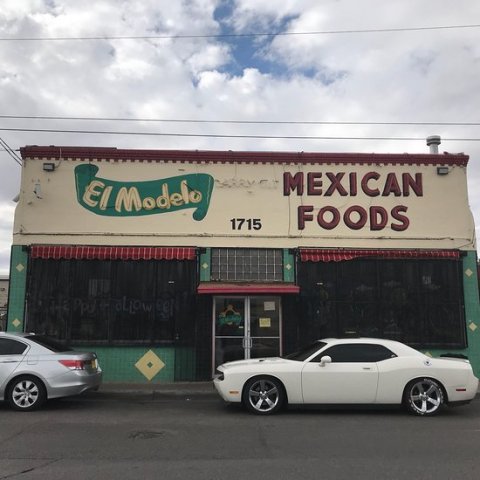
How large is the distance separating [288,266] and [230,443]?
778 cm

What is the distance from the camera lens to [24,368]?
1025 cm

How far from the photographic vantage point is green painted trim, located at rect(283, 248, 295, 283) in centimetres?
1486

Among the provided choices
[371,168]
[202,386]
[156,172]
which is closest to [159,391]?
[202,386]

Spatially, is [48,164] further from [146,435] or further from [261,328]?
[146,435]

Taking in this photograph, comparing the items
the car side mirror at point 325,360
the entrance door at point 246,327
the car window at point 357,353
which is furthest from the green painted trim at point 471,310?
the car side mirror at point 325,360

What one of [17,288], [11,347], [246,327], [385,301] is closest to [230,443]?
[11,347]

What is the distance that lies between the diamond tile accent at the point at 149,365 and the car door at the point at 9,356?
4.18 metres

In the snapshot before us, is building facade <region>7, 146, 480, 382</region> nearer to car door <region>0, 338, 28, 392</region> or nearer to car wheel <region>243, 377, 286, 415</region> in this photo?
car door <region>0, 338, 28, 392</region>

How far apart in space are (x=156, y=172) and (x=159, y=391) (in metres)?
5.95

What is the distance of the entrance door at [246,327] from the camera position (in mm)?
14555

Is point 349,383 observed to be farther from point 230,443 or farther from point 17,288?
point 17,288

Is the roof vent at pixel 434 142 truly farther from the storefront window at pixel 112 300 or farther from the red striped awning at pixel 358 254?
the storefront window at pixel 112 300

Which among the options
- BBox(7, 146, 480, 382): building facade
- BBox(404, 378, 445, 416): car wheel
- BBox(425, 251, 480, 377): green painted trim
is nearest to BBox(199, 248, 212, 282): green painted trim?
BBox(7, 146, 480, 382): building facade

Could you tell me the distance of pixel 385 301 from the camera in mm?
14875
